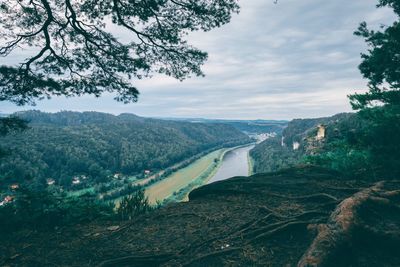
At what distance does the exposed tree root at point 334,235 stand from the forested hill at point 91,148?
51.8 metres

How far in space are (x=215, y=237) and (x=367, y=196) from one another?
2510 mm

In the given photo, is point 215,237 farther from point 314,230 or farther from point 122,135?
point 122,135

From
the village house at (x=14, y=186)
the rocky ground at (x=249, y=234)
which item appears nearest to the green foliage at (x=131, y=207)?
the rocky ground at (x=249, y=234)

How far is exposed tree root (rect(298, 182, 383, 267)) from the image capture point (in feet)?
9.59

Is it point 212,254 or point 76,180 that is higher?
point 212,254

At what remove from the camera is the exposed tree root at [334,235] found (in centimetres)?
292

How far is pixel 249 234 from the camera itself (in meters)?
4.27

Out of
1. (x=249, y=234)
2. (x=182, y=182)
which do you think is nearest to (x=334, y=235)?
(x=249, y=234)

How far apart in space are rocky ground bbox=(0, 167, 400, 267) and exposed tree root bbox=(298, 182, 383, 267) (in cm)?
1

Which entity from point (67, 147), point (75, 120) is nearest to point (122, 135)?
point (67, 147)

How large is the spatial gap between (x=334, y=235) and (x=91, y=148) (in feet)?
352

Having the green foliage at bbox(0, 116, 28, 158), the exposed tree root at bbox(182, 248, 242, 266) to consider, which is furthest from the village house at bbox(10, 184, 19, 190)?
the exposed tree root at bbox(182, 248, 242, 266)

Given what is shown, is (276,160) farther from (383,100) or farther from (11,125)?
(11,125)

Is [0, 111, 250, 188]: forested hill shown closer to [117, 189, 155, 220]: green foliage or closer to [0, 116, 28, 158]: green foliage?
[0, 116, 28, 158]: green foliage
